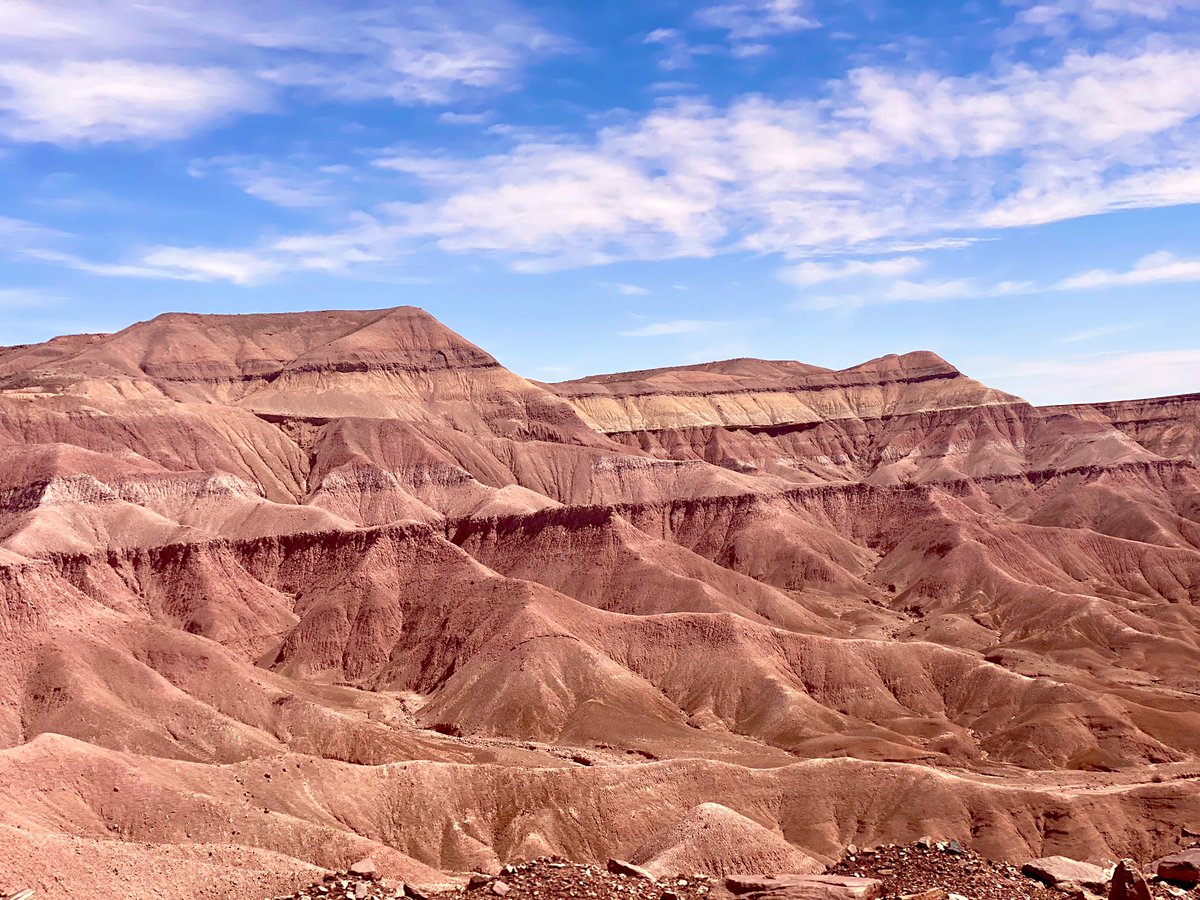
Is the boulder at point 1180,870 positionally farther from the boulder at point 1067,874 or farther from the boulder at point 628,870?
the boulder at point 628,870

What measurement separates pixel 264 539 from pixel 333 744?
72.9 m

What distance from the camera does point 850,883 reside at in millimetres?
34438

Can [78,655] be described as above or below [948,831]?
above

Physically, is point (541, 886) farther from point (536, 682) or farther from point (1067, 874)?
point (536, 682)

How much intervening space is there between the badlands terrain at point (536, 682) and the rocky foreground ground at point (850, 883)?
8.62 meters

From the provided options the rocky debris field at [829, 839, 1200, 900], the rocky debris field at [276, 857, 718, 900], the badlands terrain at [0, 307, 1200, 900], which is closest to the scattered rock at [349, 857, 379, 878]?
the rocky debris field at [276, 857, 718, 900]

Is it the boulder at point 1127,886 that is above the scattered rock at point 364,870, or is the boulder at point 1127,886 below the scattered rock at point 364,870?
above

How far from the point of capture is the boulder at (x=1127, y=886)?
31.5 m

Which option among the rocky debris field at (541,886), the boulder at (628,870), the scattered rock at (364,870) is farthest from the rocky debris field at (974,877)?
the scattered rock at (364,870)

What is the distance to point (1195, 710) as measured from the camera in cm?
11088

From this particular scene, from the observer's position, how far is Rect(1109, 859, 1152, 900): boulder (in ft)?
103

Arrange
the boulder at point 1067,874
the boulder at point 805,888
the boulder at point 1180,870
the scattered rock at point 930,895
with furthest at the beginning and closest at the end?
the boulder at point 1067,874 < the boulder at point 1180,870 < the boulder at point 805,888 < the scattered rock at point 930,895

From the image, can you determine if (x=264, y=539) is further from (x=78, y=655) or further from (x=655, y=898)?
(x=655, y=898)

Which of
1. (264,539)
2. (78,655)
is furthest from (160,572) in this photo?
(78,655)
